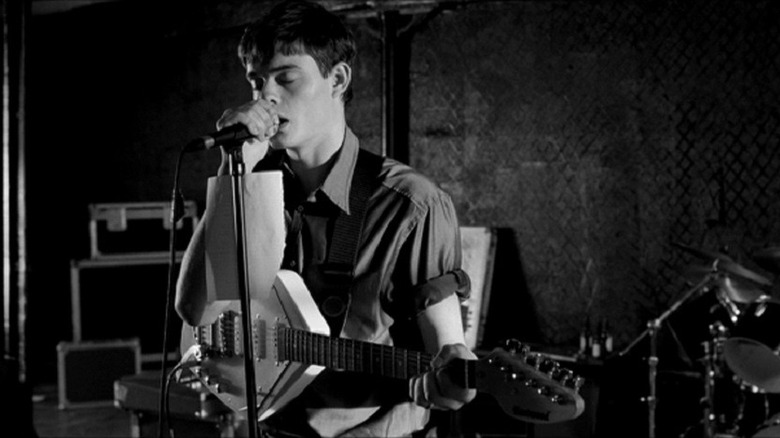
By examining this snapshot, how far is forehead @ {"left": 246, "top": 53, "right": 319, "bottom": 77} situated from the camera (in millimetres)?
2330

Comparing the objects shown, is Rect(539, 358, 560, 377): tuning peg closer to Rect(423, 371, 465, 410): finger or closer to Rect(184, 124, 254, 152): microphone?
Rect(423, 371, 465, 410): finger

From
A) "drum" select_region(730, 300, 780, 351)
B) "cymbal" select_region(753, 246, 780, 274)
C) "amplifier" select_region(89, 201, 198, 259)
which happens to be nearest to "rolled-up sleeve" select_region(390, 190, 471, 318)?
"cymbal" select_region(753, 246, 780, 274)

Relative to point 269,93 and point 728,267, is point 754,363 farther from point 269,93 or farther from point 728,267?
point 269,93

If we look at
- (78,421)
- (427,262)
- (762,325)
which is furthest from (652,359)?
(78,421)

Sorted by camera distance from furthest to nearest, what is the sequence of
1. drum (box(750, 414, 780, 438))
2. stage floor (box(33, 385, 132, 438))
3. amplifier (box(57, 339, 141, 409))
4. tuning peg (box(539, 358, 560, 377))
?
amplifier (box(57, 339, 141, 409)) < stage floor (box(33, 385, 132, 438)) < drum (box(750, 414, 780, 438)) < tuning peg (box(539, 358, 560, 377))

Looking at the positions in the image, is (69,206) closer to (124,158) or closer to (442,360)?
(124,158)

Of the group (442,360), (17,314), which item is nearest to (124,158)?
(17,314)

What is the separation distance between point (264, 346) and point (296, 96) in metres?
0.68

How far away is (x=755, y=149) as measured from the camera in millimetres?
5137

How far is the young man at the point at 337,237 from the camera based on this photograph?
2268 millimetres

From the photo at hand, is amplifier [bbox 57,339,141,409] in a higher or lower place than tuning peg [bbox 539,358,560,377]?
lower

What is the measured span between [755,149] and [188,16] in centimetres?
436

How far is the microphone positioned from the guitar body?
0.50 metres

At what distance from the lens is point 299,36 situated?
2.35 meters
